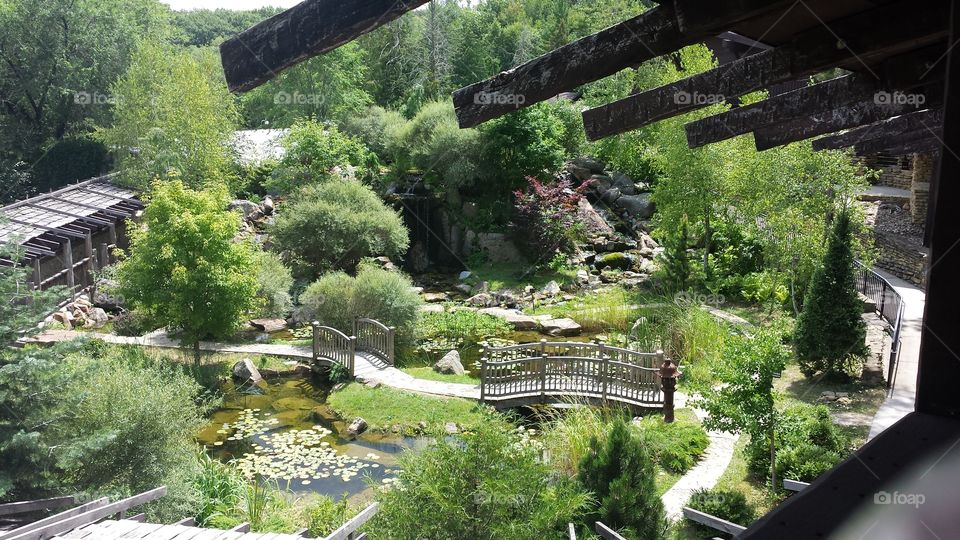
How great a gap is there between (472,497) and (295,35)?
4.29 meters

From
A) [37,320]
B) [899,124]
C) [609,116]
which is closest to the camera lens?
[609,116]

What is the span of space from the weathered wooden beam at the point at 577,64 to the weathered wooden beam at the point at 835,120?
3.30 metres

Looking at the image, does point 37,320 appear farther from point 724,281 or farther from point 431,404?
point 724,281

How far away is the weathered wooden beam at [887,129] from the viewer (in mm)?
7274

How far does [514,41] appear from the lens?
135 feet

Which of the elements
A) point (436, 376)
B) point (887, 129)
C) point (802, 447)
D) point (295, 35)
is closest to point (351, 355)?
point (436, 376)

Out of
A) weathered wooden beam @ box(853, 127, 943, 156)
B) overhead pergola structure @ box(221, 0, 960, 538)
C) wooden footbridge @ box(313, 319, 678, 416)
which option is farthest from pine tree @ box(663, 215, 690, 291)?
overhead pergola structure @ box(221, 0, 960, 538)

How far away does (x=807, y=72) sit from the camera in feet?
11.6

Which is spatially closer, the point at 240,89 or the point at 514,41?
the point at 240,89

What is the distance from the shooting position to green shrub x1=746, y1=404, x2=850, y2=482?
27.7 feet

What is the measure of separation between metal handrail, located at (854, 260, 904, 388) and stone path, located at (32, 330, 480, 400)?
22.2 feet

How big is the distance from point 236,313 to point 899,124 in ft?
40.4

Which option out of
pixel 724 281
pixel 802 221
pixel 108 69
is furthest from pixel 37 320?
pixel 108 69

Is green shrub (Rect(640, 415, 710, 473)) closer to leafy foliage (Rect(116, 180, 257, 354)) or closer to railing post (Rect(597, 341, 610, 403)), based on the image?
railing post (Rect(597, 341, 610, 403))
